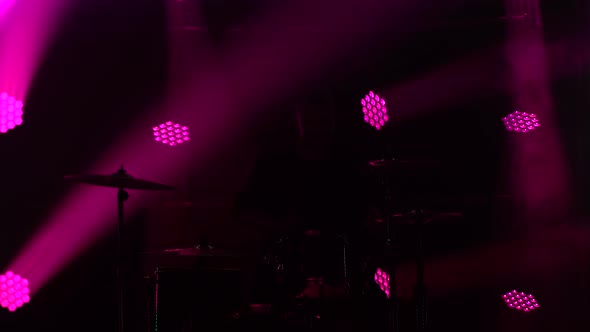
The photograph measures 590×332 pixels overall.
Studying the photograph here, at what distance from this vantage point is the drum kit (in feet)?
11.4

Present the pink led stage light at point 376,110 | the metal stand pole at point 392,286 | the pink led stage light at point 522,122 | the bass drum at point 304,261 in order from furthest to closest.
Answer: the pink led stage light at point 522,122 < the pink led stage light at point 376,110 < the bass drum at point 304,261 < the metal stand pole at point 392,286

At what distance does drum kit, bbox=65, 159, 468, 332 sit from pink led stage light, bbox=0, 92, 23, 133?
1.42 meters

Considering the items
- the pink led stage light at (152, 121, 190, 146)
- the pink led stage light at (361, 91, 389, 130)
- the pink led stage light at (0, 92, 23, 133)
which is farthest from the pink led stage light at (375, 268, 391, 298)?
the pink led stage light at (0, 92, 23, 133)

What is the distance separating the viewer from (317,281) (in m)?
3.87

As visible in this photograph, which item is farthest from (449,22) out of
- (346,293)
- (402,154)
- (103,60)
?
(103,60)

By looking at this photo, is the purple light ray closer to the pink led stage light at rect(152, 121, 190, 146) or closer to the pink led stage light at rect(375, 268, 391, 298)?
the pink led stage light at rect(152, 121, 190, 146)

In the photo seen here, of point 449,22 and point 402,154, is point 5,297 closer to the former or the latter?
point 402,154

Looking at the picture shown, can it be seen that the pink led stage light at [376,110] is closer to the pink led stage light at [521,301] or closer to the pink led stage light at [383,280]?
the pink led stage light at [383,280]

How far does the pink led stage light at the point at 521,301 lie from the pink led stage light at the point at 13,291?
3490mm

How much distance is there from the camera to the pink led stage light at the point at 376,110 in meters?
4.51

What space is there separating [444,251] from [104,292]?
8.38ft

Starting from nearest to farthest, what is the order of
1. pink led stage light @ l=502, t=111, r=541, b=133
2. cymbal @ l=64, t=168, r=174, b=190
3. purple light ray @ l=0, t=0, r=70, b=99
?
cymbal @ l=64, t=168, r=174, b=190
purple light ray @ l=0, t=0, r=70, b=99
pink led stage light @ l=502, t=111, r=541, b=133

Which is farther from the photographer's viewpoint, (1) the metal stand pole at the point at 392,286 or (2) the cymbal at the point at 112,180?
(1) the metal stand pole at the point at 392,286

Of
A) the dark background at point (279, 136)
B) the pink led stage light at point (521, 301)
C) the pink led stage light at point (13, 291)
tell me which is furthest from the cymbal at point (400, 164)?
the pink led stage light at point (13, 291)
